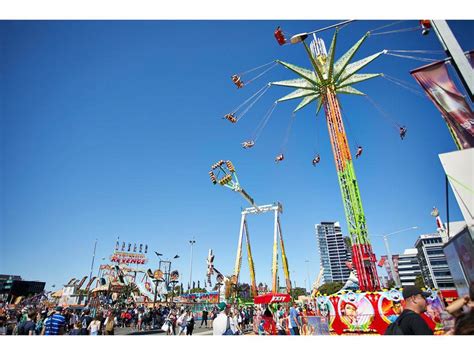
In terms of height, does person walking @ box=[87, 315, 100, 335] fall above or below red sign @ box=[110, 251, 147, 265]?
below

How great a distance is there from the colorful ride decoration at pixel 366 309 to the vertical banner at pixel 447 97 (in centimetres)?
1124

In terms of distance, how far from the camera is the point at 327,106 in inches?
850

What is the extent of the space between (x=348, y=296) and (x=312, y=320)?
4436 millimetres

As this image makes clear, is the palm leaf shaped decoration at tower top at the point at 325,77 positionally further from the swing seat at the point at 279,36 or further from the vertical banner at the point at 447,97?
the vertical banner at the point at 447,97

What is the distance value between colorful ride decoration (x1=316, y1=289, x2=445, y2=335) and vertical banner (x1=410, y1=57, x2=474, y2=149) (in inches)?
442

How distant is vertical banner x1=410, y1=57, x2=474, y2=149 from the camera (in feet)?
17.1

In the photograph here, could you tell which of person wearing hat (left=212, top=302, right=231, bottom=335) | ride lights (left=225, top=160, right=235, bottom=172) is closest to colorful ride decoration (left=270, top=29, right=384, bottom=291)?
ride lights (left=225, top=160, right=235, bottom=172)

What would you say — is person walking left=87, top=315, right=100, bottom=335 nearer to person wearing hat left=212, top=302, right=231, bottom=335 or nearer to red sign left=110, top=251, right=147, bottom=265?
person wearing hat left=212, top=302, right=231, bottom=335

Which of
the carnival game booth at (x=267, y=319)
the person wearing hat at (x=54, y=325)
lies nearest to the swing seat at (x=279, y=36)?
the carnival game booth at (x=267, y=319)

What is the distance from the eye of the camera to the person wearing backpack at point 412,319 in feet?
9.15
